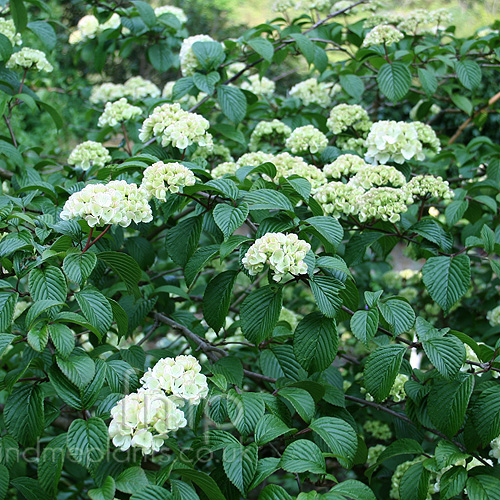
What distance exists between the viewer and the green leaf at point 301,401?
4.42 feet

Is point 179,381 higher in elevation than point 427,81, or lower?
lower

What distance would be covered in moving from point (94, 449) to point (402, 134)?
1.50 m

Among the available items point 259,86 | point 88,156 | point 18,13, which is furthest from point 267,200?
point 259,86

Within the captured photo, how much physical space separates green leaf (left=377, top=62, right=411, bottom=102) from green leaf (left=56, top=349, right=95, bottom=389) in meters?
1.65

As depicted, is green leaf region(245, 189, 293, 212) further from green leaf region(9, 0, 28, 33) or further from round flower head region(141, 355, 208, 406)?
green leaf region(9, 0, 28, 33)

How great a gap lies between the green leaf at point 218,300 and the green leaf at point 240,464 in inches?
13.8

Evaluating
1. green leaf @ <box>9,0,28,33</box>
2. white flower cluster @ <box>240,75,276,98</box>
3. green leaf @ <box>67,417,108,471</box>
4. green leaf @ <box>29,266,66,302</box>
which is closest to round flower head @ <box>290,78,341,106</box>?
white flower cluster @ <box>240,75,276,98</box>

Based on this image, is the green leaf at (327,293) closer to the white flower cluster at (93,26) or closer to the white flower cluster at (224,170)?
the white flower cluster at (224,170)

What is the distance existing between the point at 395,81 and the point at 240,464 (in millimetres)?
1703

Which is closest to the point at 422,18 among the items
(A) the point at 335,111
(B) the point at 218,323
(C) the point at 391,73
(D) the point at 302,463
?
(C) the point at 391,73

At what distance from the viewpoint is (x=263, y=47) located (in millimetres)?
2252

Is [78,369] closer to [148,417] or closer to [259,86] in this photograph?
[148,417]

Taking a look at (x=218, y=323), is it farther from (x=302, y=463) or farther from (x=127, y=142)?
(x=127, y=142)

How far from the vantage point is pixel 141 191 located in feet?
4.71
